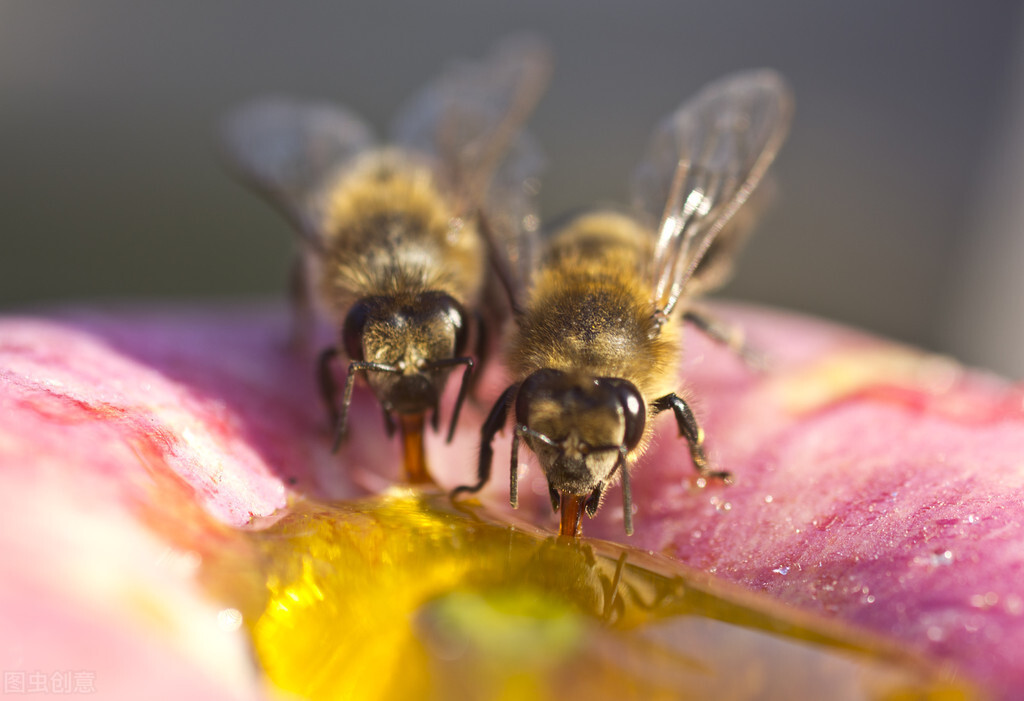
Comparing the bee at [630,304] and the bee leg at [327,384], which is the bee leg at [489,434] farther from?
the bee leg at [327,384]

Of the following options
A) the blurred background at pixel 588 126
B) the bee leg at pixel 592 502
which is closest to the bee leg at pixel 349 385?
the bee leg at pixel 592 502

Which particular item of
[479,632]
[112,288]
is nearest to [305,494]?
[479,632]

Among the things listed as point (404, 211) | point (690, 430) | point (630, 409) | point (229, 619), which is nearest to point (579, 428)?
point (630, 409)

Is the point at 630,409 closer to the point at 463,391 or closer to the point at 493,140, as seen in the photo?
the point at 463,391

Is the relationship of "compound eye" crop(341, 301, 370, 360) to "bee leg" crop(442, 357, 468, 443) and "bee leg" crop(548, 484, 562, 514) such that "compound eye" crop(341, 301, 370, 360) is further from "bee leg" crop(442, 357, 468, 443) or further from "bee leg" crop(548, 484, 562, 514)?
"bee leg" crop(548, 484, 562, 514)

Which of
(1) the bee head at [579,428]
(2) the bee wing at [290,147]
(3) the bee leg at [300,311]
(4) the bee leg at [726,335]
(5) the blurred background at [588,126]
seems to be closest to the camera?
(1) the bee head at [579,428]

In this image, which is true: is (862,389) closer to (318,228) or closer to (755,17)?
(318,228)

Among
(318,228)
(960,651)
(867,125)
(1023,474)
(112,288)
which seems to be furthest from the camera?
(867,125)
